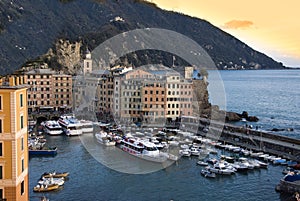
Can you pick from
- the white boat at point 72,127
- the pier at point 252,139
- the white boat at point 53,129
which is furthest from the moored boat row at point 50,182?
the pier at point 252,139

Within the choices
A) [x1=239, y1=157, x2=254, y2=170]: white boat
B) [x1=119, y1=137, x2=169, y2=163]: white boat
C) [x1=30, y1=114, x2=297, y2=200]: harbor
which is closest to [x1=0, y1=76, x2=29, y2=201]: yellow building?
[x1=30, y1=114, x2=297, y2=200]: harbor

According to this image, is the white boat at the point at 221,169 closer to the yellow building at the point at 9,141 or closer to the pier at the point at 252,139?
the pier at the point at 252,139

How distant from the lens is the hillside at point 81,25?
94.5 m

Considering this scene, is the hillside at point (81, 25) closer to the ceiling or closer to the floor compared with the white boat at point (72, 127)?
closer to the ceiling

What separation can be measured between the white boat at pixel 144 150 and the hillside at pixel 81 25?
51.9 m

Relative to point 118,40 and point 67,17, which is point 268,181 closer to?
point 118,40

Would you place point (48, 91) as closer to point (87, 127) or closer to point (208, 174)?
point (87, 127)

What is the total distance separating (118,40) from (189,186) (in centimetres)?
9607

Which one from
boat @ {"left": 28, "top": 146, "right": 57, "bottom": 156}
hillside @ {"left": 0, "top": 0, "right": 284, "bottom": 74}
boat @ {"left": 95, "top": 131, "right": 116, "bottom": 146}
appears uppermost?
hillside @ {"left": 0, "top": 0, "right": 284, "bottom": 74}

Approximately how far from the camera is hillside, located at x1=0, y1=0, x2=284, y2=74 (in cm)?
9448

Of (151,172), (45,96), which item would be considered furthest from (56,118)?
(151,172)

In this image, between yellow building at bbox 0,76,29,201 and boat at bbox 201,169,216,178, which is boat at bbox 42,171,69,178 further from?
yellow building at bbox 0,76,29,201

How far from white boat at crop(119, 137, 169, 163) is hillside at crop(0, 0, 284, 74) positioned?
51.9 metres

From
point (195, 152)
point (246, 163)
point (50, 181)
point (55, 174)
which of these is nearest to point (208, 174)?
point (246, 163)
